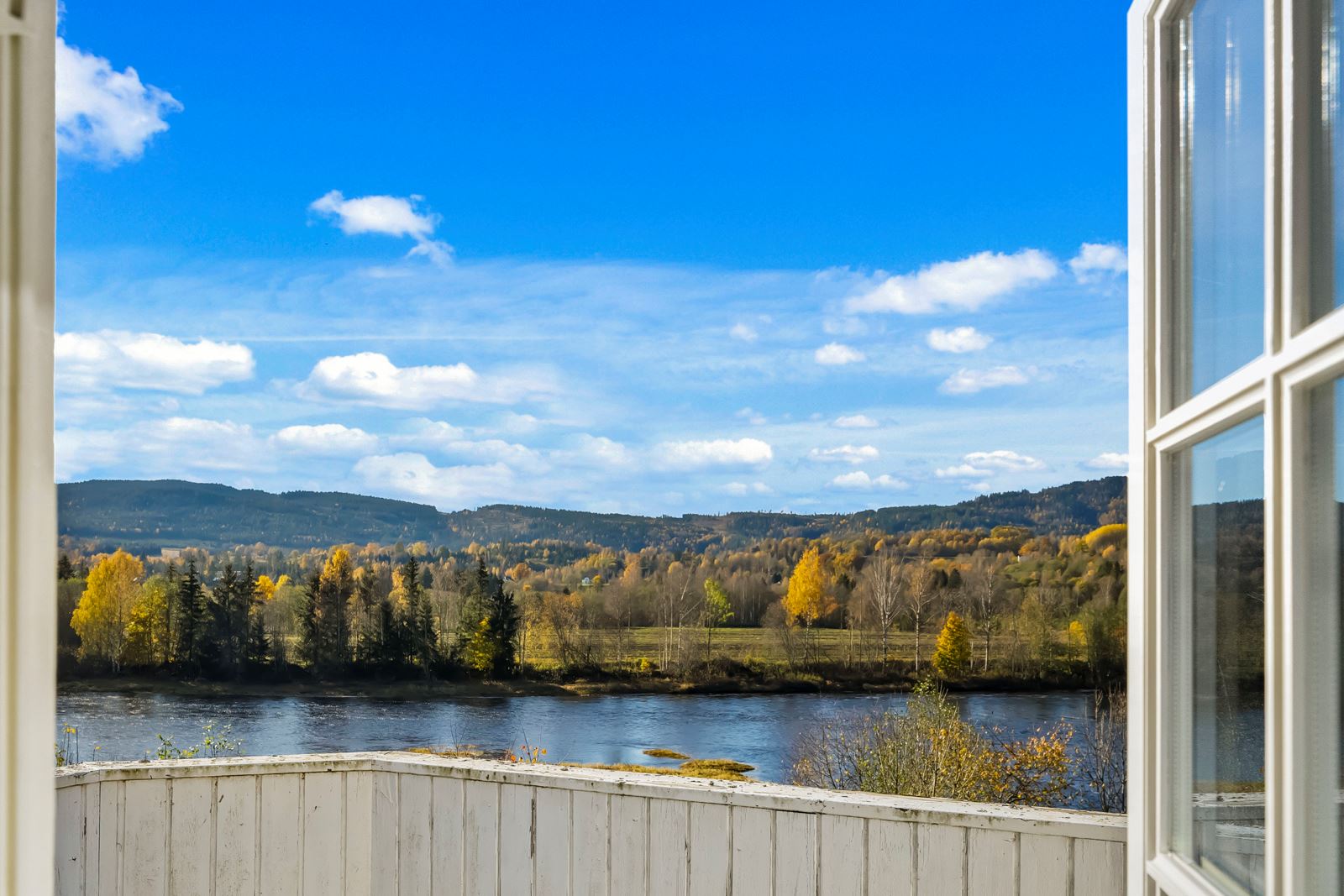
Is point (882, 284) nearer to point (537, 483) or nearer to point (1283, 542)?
point (537, 483)

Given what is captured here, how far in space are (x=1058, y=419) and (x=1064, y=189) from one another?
2.08m

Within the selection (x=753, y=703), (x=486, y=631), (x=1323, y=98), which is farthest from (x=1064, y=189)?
(x=1323, y=98)

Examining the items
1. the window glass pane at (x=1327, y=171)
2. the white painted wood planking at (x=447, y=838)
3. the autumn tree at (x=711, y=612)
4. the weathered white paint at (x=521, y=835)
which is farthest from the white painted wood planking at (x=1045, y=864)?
the autumn tree at (x=711, y=612)

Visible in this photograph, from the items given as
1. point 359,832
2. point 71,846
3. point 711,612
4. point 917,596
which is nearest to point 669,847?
point 359,832

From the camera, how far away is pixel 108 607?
289 inches

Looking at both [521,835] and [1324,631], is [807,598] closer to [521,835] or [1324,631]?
[521,835]

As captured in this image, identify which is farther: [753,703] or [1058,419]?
[1058,419]

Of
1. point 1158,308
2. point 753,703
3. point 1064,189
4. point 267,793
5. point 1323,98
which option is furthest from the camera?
point 1064,189

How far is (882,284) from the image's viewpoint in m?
10.1

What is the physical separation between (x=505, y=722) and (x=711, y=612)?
69.3 inches

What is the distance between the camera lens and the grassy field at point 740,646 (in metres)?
7.50

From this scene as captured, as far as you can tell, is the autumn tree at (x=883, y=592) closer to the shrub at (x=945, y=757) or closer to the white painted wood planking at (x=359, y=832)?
the shrub at (x=945, y=757)

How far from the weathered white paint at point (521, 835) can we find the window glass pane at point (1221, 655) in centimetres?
71

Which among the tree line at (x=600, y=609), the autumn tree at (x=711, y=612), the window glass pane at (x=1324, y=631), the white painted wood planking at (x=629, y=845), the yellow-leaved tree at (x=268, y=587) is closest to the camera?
the window glass pane at (x=1324, y=631)
